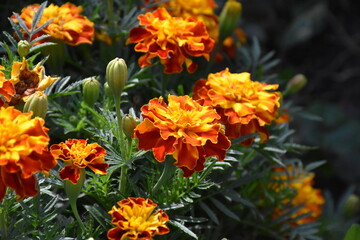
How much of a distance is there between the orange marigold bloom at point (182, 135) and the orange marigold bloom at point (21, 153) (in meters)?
0.15

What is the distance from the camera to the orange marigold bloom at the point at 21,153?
2.23ft

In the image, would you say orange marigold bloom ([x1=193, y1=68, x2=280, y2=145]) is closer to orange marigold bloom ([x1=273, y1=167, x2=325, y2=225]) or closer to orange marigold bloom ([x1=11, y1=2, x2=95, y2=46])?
orange marigold bloom ([x1=11, y1=2, x2=95, y2=46])

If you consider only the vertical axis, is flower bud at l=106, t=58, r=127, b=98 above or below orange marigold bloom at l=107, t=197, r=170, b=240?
above

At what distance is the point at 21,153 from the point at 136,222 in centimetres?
17

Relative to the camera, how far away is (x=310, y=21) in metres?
2.28

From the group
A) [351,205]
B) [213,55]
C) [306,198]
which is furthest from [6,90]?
[351,205]

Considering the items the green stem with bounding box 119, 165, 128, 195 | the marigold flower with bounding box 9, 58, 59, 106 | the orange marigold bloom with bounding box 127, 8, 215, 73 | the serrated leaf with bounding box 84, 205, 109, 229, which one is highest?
the marigold flower with bounding box 9, 58, 59, 106

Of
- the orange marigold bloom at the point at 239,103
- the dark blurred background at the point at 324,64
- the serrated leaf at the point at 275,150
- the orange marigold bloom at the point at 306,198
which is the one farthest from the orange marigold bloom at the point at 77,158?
the dark blurred background at the point at 324,64

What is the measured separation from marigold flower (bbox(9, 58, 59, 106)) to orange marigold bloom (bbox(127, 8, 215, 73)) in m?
0.20

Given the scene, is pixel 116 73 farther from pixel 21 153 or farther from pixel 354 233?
pixel 354 233

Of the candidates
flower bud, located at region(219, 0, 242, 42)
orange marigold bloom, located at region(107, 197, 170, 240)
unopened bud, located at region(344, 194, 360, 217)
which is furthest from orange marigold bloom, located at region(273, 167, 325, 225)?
orange marigold bloom, located at region(107, 197, 170, 240)

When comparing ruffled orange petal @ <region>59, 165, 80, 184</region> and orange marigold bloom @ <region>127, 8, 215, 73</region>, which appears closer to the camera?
ruffled orange petal @ <region>59, 165, 80, 184</region>

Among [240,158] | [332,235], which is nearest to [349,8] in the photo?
[332,235]

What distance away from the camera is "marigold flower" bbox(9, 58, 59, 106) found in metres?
0.88
